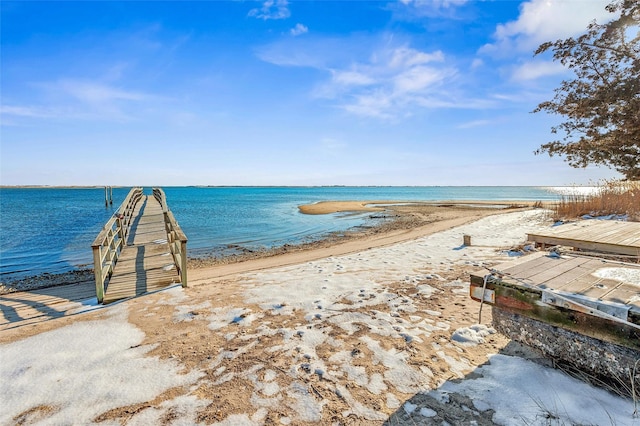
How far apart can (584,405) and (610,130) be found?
893cm

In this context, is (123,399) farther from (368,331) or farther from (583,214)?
(583,214)

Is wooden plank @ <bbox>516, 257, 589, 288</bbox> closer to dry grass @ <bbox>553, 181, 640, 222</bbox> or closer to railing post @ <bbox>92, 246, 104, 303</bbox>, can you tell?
railing post @ <bbox>92, 246, 104, 303</bbox>

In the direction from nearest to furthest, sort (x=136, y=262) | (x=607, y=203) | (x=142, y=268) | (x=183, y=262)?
(x=183, y=262)
(x=142, y=268)
(x=136, y=262)
(x=607, y=203)

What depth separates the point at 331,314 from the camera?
434 centimetres

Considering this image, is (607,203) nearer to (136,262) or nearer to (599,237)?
(599,237)

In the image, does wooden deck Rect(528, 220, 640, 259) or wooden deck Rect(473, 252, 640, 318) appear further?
wooden deck Rect(528, 220, 640, 259)

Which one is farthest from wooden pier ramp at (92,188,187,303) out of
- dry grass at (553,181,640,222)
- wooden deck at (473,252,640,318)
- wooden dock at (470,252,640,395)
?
dry grass at (553,181,640,222)

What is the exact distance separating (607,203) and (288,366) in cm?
1361

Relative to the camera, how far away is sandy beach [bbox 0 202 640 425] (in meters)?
2.46

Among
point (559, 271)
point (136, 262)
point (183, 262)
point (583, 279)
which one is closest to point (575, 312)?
point (583, 279)

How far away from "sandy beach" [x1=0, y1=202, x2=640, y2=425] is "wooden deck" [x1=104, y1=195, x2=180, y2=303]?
0.61 meters

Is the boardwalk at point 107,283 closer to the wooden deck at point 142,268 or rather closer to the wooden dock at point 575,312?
the wooden deck at point 142,268

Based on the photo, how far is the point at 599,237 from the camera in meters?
5.33

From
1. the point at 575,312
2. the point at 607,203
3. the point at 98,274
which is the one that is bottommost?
the point at 98,274
